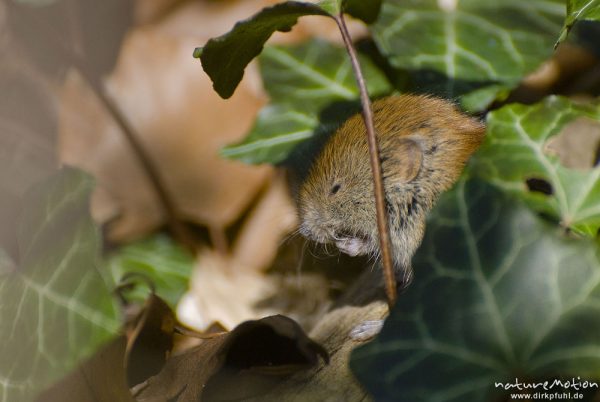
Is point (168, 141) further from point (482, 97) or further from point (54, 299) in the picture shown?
point (482, 97)

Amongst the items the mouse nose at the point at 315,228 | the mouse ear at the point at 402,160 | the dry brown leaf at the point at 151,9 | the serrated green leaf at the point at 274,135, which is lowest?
the mouse nose at the point at 315,228

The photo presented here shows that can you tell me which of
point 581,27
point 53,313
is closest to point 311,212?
point 53,313

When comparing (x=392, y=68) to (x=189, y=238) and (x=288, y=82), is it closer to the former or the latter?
(x=288, y=82)

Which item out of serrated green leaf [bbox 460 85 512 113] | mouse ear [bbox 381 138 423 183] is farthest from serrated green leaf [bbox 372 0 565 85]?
mouse ear [bbox 381 138 423 183]

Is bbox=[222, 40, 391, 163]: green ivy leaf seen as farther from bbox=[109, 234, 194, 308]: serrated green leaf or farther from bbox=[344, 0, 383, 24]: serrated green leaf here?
bbox=[109, 234, 194, 308]: serrated green leaf

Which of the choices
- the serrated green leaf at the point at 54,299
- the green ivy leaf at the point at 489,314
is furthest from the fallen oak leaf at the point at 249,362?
the green ivy leaf at the point at 489,314

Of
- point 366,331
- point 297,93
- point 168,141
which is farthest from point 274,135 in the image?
point 366,331

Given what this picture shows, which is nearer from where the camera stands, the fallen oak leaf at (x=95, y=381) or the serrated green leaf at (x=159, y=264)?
the fallen oak leaf at (x=95, y=381)

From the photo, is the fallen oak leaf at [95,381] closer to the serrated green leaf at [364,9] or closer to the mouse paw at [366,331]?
the mouse paw at [366,331]
